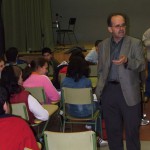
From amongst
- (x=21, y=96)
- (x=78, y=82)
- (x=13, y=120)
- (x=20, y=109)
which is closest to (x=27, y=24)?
(x=78, y=82)

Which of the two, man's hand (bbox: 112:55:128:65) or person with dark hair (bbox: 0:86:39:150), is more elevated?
man's hand (bbox: 112:55:128:65)

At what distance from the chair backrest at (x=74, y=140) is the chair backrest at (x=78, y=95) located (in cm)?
172

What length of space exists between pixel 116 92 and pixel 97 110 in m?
1.16

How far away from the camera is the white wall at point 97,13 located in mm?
15922

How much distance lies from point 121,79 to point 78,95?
105 cm

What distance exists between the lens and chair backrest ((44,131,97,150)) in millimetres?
2289

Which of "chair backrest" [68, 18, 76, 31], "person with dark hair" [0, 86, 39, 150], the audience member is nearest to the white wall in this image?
"chair backrest" [68, 18, 76, 31]

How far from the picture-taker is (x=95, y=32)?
16.6 meters

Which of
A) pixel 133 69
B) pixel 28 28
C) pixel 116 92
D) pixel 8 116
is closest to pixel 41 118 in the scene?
pixel 116 92

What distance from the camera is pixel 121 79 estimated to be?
10.2 ft

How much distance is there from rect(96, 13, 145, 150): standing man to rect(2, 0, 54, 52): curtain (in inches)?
306

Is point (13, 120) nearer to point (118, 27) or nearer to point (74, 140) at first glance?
point (74, 140)

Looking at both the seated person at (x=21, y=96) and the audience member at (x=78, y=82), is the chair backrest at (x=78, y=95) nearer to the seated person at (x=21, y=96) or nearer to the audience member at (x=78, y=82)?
the audience member at (x=78, y=82)

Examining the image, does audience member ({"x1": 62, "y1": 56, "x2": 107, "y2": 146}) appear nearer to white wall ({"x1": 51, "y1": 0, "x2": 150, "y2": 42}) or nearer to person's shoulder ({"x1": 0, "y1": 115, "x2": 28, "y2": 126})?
person's shoulder ({"x1": 0, "y1": 115, "x2": 28, "y2": 126})
